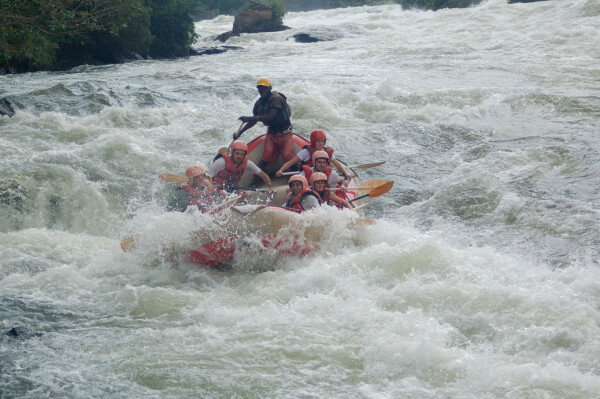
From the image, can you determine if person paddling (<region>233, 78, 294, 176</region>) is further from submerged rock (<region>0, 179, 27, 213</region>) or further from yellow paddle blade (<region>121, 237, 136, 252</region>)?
submerged rock (<region>0, 179, 27, 213</region>)

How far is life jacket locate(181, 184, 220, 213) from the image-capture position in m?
7.52

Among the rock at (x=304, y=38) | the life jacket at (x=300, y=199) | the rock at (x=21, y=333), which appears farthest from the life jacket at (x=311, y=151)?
the rock at (x=304, y=38)

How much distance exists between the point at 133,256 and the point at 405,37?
1963cm

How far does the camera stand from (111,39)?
22672 mm

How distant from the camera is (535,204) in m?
8.88

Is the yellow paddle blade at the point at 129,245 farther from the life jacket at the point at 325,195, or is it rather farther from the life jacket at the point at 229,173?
the life jacket at the point at 325,195

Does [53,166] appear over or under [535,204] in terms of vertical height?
over

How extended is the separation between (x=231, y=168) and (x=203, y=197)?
817mm

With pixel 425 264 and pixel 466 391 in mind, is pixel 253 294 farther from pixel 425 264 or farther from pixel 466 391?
pixel 466 391

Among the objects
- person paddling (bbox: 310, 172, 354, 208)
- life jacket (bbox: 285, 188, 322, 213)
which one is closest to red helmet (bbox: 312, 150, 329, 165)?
person paddling (bbox: 310, 172, 354, 208)

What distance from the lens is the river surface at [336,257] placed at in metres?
4.90

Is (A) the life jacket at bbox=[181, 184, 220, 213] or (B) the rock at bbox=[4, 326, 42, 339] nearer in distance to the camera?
(B) the rock at bbox=[4, 326, 42, 339]

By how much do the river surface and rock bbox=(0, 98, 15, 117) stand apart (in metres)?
0.21

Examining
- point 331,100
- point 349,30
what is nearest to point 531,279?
point 331,100
